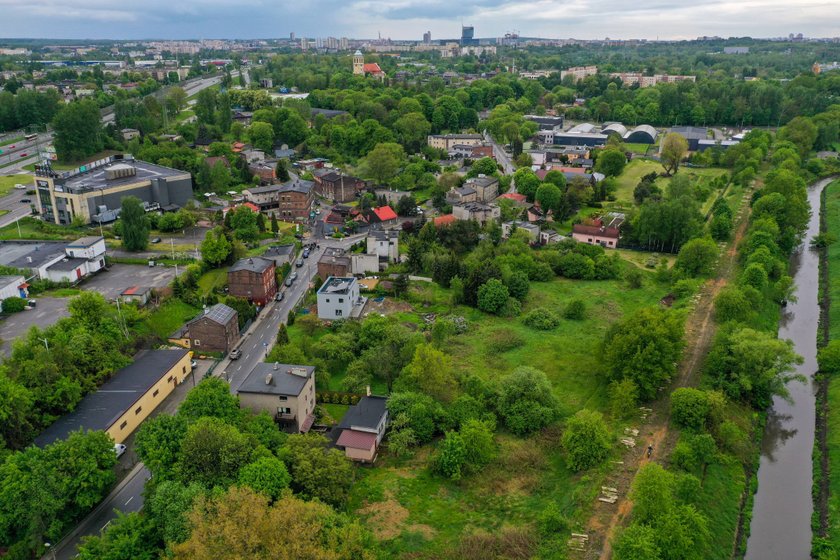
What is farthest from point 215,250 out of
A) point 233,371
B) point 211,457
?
point 211,457

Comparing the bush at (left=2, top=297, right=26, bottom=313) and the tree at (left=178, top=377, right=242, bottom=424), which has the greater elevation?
the tree at (left=178, top=377, right=242, bottom=424)

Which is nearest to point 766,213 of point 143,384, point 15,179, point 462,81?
point 143,384

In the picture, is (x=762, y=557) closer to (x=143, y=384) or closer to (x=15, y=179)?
(x=143, y=384)

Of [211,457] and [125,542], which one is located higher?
[211,457]

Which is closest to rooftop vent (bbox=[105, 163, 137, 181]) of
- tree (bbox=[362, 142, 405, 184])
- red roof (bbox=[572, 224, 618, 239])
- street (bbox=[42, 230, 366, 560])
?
street (bbox=[42, 230, 366, 560])

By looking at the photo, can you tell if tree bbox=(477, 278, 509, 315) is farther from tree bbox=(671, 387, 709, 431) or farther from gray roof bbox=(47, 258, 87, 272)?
gray roof bbox=(47, 258, 87, 272)

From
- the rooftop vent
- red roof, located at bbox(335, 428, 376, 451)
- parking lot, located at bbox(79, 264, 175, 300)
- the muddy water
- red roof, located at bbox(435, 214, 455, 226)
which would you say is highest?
the rooftop vent

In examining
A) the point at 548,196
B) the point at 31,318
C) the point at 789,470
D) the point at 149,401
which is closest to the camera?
the point at 789,470

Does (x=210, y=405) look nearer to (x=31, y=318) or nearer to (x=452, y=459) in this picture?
(x=452, y=459)
